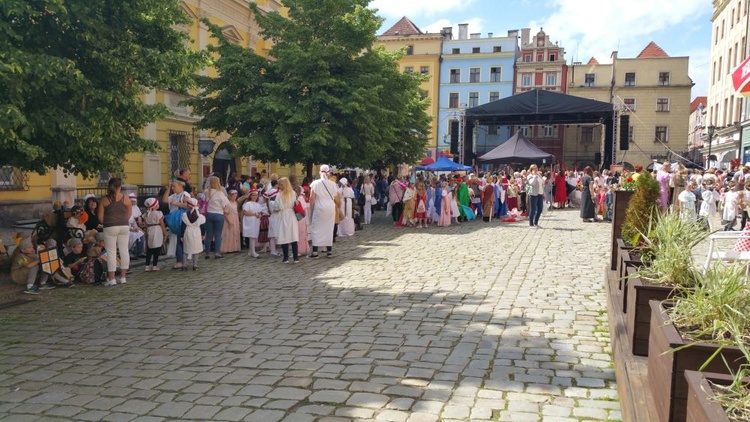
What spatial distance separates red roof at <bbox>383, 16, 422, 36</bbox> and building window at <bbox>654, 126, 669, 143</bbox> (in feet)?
93.1

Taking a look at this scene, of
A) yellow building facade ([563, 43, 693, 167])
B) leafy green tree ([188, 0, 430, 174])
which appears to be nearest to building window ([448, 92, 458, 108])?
yellow building facade ([563, 43, 693, 167])

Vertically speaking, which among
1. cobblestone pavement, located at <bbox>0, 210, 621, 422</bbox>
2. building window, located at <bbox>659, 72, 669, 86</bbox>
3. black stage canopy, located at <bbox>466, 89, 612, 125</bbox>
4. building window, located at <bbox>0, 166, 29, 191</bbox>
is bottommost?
cobblestone pavement, located at <bbox>0, 210, 621, 422</bbox>

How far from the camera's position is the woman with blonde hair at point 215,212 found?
12008 millimetres

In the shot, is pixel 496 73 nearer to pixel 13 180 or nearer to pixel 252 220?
pixel 13 180

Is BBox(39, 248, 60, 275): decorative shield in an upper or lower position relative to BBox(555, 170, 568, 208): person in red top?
lower

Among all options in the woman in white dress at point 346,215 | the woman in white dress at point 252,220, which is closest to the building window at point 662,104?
the woman in white dress at point 346,215

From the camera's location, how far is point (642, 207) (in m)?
7.07

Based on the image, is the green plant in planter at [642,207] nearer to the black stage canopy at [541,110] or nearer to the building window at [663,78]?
the black stage canopy at [541,110]

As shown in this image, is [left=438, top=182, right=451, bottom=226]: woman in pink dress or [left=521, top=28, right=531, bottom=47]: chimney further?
[left=521, top=28, right=531, bottom=47]: chimney

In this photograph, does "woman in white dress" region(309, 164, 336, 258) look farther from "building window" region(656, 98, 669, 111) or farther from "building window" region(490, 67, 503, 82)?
"building window" region(656, 98, 669, 111)

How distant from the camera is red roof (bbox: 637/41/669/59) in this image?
64.5 m

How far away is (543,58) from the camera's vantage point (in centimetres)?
6456

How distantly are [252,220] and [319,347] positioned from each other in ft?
23.8

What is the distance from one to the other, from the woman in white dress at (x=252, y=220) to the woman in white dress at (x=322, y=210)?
1528 mm
